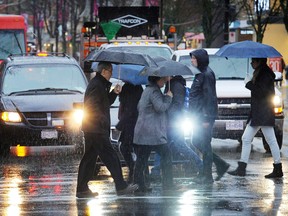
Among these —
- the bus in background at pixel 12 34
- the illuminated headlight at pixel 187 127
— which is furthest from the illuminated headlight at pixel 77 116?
the bus in background at pixel 12 34

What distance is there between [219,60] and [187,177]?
17.5ft

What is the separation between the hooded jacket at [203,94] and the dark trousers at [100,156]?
1.44 m

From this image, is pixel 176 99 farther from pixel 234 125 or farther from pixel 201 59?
pixel 234 125

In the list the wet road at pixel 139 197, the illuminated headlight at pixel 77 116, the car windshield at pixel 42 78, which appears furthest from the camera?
the car windshield at pixel 42 78

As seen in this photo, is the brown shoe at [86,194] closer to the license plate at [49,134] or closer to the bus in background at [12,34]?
the license plate at [49,134]

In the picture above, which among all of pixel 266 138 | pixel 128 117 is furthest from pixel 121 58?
pixel 266 138

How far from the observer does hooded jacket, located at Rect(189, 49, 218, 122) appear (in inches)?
479

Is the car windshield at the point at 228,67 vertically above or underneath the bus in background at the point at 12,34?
above

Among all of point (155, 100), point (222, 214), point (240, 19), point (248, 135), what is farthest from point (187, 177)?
point (240, 19)

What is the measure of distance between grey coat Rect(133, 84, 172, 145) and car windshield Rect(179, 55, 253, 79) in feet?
21.0

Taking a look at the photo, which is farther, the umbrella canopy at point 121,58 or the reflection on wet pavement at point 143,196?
the umbrella canopy at point 121,58

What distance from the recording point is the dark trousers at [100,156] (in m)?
11.2

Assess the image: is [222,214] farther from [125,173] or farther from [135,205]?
[125,173]

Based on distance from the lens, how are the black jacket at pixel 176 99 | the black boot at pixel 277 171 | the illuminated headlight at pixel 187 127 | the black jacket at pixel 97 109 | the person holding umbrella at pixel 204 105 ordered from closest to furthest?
→ 1. the black jacket at pixel 97 109
2. the black jacket at pixel 176 99
3. the person holding umbrella at pixel 204 105
4. the black boot at pixel 277 171
5. the illuminated headlight at pixel 187 127
